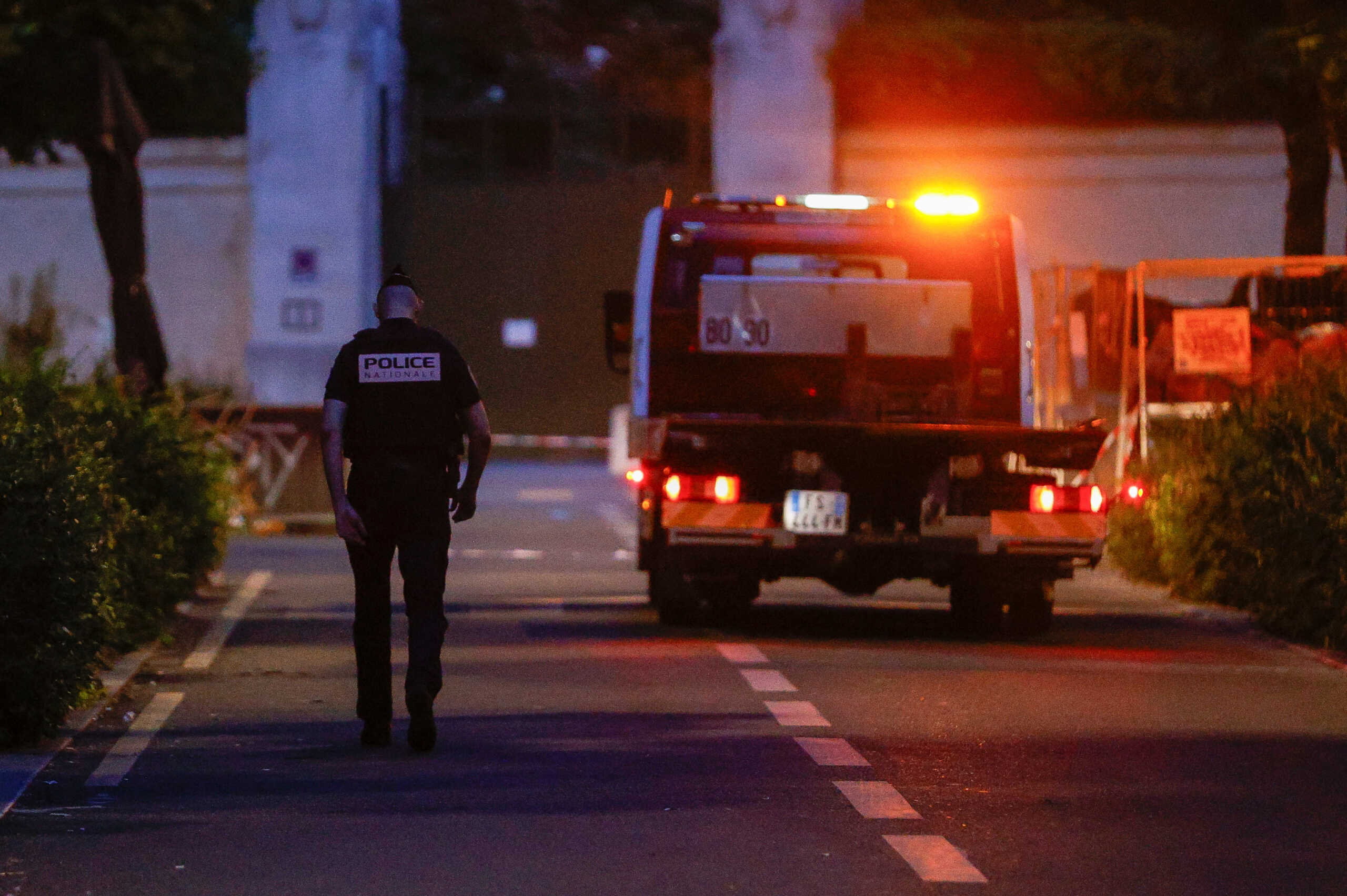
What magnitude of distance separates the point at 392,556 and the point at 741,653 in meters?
3.93

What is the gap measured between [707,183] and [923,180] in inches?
139

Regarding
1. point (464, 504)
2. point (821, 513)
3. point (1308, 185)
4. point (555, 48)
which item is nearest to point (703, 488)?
point (821, 513)

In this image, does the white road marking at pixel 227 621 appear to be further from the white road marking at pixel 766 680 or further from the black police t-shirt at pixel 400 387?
the black police t-shirt at pixel 400 387

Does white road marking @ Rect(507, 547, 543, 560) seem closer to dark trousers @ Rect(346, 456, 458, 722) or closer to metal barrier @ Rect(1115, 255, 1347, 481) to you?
metal barrier @ Rect(1115, 255, 1347, 481)

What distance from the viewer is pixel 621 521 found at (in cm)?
2588

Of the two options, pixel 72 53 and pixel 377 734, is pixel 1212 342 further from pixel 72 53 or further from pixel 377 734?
pixel 377 734

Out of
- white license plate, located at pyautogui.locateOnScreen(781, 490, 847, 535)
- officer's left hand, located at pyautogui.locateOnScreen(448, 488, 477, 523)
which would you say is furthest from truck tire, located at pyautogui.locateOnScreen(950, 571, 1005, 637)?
officer's left hand, located at pyautogui.locateOnScreen(448, 488, 477, 523)

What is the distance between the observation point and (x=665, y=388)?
15.6 metres

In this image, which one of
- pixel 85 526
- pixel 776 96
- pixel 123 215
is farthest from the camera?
pixel 776 96

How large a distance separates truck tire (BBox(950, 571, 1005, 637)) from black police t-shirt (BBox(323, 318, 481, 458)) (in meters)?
5.19

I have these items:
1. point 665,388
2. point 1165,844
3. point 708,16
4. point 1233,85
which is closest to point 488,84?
point 708,16

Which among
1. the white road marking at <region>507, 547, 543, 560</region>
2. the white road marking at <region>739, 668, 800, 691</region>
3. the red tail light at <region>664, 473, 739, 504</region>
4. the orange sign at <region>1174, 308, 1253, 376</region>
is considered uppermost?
the orange sign at <region>1174, 308, 1253, 376</region>

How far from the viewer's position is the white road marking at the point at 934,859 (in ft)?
23.0

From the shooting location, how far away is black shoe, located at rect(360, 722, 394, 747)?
9.48 metres
